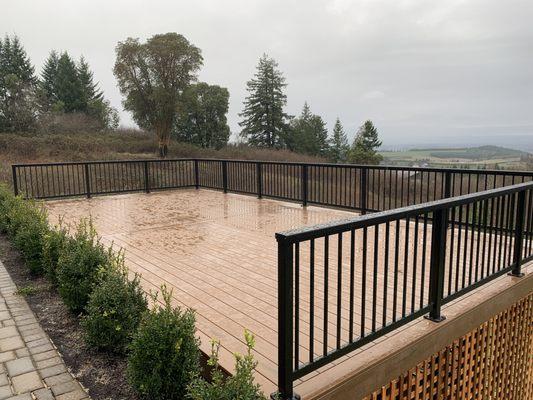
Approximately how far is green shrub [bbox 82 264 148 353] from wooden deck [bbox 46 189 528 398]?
1.49 feet

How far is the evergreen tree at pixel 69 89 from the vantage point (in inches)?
1268

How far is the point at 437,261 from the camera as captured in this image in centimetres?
256

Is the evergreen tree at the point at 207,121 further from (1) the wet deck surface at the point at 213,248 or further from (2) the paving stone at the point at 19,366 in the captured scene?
(2) the paving stone at the point at 19,366

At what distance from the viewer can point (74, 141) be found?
21.2 m

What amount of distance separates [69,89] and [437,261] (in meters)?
35.8

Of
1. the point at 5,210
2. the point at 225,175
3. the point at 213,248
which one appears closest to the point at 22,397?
the point at 213,248

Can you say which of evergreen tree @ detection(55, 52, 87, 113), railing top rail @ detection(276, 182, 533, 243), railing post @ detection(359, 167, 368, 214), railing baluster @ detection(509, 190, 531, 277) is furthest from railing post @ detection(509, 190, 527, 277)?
evergreen tree @ detection(55, 52, 87, 113)

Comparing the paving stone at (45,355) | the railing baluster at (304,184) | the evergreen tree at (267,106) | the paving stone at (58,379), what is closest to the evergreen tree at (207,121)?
the evergreen tree at (267,106)

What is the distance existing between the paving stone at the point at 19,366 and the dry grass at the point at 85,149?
483 inches

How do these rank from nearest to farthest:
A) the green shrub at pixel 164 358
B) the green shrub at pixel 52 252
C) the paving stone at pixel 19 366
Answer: the green shrub at pixel 164 358 < the paving stone at pixel 19 366 < the green shrub at pixel 52 252

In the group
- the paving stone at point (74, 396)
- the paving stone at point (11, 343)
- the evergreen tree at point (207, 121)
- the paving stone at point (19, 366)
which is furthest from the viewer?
the evergreen tree at point (207, 121)

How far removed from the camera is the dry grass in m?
18.6

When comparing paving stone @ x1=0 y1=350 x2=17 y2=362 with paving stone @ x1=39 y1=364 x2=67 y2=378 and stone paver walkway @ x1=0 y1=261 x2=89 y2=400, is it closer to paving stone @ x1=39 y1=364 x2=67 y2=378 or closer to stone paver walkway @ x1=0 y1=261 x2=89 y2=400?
stone paver walkway @ x1=0 y1=261 x2=89 y2=400

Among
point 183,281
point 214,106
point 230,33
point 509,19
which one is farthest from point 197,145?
point 183,281
